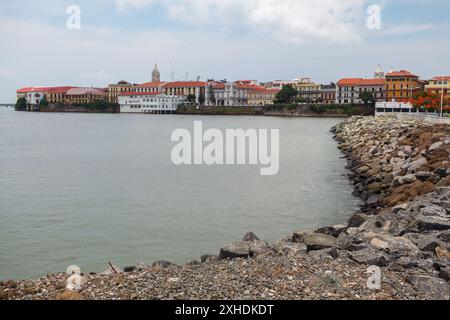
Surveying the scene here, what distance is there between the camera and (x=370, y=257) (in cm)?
711

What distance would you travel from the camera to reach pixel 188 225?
13.1m

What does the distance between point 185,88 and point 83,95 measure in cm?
3188

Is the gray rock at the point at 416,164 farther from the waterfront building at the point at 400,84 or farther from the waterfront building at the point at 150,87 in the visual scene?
the waterfront building at the point at 150,87

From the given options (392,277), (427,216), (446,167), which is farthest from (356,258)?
(446,167)

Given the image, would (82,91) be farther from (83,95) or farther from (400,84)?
(400,84)

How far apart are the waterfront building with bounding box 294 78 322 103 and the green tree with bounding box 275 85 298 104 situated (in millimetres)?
2065

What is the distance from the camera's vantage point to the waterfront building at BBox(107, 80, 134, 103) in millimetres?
136675

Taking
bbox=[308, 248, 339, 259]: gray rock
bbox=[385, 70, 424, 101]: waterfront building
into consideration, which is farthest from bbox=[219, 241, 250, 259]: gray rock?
bbox=[385, 70, 424, 101]: waterfront building

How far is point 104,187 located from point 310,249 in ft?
40.2

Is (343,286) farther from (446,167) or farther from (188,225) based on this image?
(446,167)

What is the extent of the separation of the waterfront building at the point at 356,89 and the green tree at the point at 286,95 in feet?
31.6

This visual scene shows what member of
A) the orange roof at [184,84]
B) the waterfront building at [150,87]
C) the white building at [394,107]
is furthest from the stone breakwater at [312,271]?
the waterfront building at [150,87]

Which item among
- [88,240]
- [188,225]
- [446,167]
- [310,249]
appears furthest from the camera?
[446,167]

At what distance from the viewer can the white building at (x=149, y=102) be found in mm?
120875
